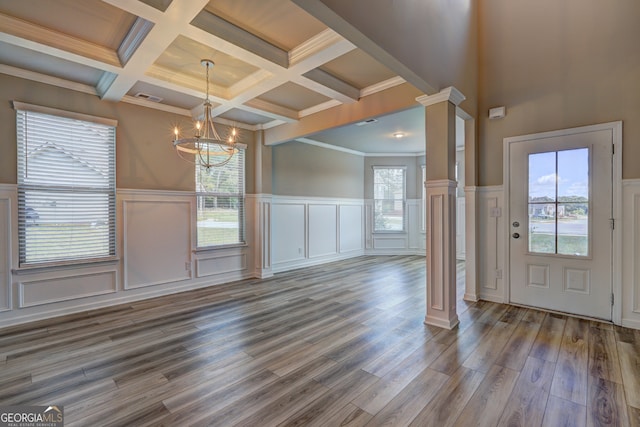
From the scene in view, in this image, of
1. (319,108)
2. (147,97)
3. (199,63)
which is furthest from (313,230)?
(199,63)

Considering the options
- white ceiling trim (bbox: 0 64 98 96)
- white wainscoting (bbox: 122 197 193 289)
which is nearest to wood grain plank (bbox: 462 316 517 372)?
white wainscoting (bbox: 122 197 193 289)

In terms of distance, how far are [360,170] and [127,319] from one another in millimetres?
6083

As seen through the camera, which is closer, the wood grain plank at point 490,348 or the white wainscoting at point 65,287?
the wood grain plank at point 490,348

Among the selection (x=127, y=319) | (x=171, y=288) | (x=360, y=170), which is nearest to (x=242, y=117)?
(x=171, y=288)

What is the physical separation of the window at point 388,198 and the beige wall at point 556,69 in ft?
13.2

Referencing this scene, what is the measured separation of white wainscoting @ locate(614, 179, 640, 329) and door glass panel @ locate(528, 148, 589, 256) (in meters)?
0.29

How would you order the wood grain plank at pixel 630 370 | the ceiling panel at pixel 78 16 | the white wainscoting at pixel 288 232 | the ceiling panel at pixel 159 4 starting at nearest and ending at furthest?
the wood grain plank at pixel 630 370, the ceiling panel at pixel 159 4, the ceiling panel at pixel 78 16, the white wainscoting at pixel 288 232

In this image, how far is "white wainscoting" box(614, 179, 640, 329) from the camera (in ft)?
9.78

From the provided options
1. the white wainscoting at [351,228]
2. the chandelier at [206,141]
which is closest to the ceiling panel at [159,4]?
the chandelier at [206,141]

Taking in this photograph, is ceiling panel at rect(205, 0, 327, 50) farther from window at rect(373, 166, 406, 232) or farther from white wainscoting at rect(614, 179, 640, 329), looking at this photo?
window at rect(373, 166, 406, 232)

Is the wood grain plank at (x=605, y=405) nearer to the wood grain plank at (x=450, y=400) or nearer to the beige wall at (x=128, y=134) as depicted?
the wood grain plank at (x=450, y=400)

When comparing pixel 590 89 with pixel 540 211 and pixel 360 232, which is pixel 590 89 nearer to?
pixel 540 211

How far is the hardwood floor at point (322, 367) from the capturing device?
181 cm

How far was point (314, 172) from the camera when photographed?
6605 mm
